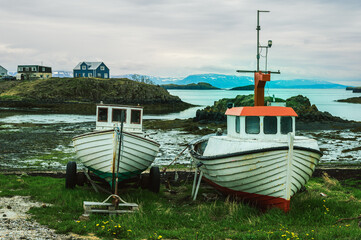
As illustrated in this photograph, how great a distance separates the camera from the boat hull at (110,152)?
1302cm

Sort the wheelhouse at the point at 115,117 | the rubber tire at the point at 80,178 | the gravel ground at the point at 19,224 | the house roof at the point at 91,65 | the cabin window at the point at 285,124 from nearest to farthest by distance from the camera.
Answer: the gravel ground at the point at 19,224 → the cabin window at the point at 285,124 → the rubber tire at the point at 80,178 → the wheelhouse at the point at 115,117 → the house roof at the point at 91,65

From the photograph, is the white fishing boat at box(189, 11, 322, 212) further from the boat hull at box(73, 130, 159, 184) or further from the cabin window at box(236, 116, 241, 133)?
the boat hull at box(73, 130, 159, 184)

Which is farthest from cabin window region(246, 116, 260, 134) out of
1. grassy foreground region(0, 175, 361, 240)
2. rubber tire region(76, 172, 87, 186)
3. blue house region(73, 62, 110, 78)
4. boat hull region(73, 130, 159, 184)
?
blue house region(73, 62, 110, 78)

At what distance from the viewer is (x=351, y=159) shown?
2628 centimetres

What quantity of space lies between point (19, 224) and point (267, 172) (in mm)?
7187

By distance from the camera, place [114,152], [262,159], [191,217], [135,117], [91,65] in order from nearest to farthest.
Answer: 1. [262,159]
2. [191,217]
3. [114,152]
4. [135,117]
5. [91,65]

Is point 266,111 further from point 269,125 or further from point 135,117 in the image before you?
point 135,117

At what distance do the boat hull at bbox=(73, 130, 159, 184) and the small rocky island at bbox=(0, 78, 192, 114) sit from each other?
243 ft

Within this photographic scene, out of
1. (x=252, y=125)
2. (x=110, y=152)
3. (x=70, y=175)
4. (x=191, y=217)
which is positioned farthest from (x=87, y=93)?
(x=191, y=217)

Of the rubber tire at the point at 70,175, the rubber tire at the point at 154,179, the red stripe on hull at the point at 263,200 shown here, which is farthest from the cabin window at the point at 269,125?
the rubber tire at the point at 70,175

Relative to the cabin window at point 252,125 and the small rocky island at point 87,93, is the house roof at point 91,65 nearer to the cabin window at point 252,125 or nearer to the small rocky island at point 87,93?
the small rocky island at point 87,93

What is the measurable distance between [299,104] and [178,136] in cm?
3398

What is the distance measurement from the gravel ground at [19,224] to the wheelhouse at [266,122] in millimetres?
6707

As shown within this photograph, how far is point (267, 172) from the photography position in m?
11.4
